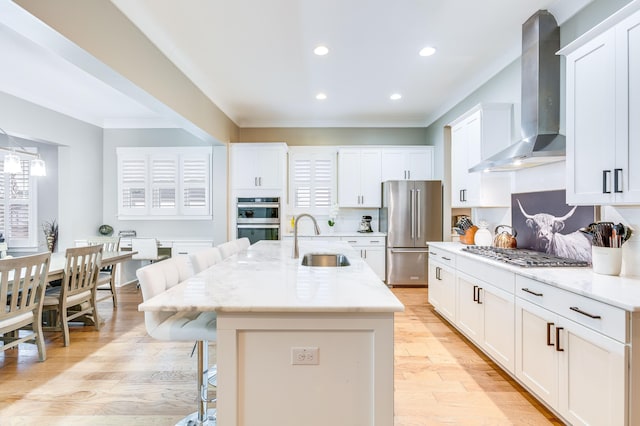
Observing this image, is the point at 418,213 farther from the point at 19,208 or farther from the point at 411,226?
the point at 19,208

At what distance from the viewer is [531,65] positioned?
2.64 meters

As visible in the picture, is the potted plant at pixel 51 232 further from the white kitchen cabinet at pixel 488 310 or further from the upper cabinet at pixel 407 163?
the white kitchen cabinet at pixel 488 310

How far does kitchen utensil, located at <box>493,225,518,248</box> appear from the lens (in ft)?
10.0

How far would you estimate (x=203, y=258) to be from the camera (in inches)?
93.0

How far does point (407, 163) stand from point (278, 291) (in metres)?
4.54

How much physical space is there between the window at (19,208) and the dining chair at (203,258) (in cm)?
424

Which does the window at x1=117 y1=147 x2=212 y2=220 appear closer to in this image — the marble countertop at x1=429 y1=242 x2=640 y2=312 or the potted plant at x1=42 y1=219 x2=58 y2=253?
the potted plant at x1=42 y1=219 x2=58 y2=253

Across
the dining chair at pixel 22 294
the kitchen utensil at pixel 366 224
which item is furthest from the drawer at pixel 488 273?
the dining chair at pixel 22 294

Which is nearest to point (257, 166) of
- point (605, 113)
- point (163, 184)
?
point (163, 184)

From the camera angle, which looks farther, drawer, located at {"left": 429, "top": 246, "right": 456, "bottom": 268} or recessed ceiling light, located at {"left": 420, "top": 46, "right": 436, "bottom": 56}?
drawer, located at {"left": 429, "top": 246, "right": 456, "bottom": 268}

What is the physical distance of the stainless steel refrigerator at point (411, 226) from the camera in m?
4.99

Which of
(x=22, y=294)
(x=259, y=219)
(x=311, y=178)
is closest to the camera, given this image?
(x=22, y=294)

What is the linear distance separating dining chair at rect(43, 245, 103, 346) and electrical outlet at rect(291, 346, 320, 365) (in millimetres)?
2845

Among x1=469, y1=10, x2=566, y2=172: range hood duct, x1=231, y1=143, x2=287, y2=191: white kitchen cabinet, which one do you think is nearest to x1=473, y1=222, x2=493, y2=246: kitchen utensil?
x1=469, y1=10, x2=566, y2=172: range hood duct
